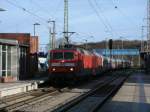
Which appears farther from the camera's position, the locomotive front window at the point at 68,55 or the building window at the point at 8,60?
the building window at the point at 8,60

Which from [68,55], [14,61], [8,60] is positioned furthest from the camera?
[14,61]

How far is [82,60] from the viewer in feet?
118

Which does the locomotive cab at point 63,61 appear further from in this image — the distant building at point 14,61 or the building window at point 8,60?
the building window at point 8,60

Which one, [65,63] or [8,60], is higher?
[8,60]

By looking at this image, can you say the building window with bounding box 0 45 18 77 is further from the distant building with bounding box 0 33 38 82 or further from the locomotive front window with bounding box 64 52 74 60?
the locomotive front window with bounding box 64 52 74 60

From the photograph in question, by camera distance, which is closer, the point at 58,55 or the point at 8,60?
the point at 58,55

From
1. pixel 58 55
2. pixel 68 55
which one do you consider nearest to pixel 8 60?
pixel 58 55

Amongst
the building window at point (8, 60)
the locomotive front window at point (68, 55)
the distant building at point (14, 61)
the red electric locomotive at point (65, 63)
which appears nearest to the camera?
the red electric locomotive at point (65, 63)

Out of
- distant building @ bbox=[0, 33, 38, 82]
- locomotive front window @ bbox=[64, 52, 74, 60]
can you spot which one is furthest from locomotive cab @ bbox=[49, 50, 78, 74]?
distant building @ bbox=[0, 33, 38, 82]

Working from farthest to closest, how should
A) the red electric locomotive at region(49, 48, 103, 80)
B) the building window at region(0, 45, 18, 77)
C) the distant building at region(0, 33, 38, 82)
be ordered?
the distant building at region(0, 33, 38, 82)
the building window at region(0, 45, 18, 77)
the red electric locomotive at region(49, 48, 103, 80)

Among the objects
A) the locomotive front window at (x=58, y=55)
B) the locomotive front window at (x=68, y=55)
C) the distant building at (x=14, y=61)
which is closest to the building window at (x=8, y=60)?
the distant building at (x=14, y=61)

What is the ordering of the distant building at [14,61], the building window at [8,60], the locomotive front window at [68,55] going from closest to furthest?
the locomotive front window at [68,55] < the building window at [8,60] < the distant building at [14,61]

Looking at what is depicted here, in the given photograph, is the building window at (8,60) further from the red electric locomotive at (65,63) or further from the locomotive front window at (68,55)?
the locomotive front window at (68,55)

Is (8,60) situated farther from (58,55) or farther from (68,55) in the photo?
(68,55)
